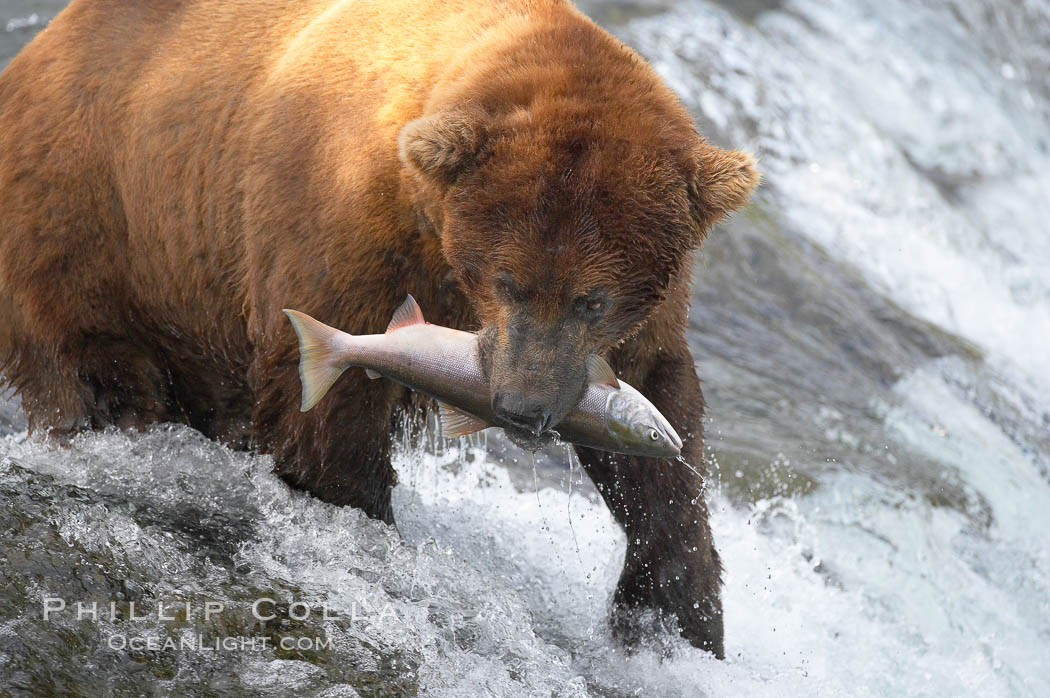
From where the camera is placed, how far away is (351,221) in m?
3.99

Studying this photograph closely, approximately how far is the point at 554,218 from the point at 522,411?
507mm

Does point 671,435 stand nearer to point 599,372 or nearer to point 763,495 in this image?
point 599,372

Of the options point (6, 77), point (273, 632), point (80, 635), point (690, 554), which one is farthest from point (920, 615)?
point (6, 77)

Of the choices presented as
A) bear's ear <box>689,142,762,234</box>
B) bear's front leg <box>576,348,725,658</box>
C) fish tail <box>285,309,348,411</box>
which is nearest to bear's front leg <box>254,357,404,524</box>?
fish tail <box>285,309,348,411</box>

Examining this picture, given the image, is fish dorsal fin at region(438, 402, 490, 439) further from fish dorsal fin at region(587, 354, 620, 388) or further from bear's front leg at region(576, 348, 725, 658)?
bear's front leg at region(576, 348, 725, 658)

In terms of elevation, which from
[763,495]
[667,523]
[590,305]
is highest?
[590,305]

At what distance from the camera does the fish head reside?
11.6 feet

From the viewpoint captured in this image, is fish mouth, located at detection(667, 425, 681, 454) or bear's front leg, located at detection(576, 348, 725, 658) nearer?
fish mouth, located at detection(667, 425, 681, 454)

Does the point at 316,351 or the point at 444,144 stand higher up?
the point at 444,144

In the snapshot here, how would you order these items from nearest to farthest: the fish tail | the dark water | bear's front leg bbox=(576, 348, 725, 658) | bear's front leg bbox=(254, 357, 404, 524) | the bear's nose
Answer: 1. the bear's nose
2. the fish tail
3. the dark water
4. bear's front leg bbox=(254, 357, 404, 524)
5. bear's front leg bbox=(576, 348, 725, 658)

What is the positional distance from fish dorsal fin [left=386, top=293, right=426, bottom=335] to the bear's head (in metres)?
0.18

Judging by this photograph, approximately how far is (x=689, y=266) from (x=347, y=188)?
1.11 m

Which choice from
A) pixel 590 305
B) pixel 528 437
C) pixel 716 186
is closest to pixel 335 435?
pixel 528 437

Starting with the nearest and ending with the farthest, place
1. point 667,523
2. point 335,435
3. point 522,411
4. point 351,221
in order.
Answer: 1. point 522,411
2. point 351,221
3. point 335,435
4. point 667,523
